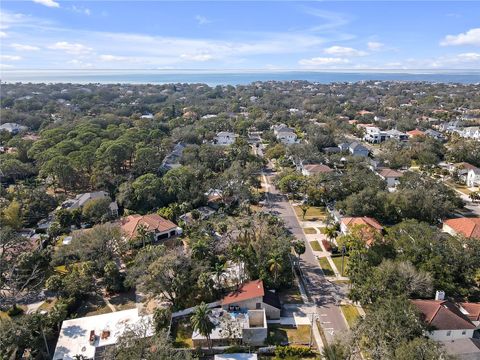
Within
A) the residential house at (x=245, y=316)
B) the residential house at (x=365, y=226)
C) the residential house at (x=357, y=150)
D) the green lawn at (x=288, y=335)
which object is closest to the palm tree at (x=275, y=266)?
the residential house at (x=245, y=316)

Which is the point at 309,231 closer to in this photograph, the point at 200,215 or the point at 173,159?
the point at 200,215

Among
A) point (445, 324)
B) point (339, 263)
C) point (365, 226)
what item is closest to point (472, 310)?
point (445, 324)

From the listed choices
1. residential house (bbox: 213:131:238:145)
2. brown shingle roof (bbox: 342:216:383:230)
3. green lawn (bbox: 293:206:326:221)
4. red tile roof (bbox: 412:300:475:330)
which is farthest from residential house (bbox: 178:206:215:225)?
residential house (bbox: 213:131:238:145)

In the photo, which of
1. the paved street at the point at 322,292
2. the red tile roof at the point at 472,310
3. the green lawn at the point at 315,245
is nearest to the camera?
the red tile roof at the point at 472,310

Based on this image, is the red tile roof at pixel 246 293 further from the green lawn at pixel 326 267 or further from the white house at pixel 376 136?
the white house at pixel 376 136

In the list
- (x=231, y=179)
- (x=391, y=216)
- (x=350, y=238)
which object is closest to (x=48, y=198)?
(x=231, y=179)

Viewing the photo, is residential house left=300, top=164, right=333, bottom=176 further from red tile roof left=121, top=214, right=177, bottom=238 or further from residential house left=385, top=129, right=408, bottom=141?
residential house left=385, top=129, right=408, bottom=141

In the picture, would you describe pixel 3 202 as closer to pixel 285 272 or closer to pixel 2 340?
pixel 2 340
